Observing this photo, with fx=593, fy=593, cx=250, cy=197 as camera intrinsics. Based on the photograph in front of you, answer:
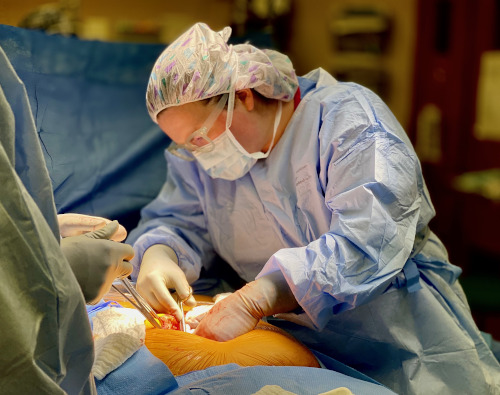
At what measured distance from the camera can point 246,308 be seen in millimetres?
1399

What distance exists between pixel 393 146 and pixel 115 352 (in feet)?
2.65

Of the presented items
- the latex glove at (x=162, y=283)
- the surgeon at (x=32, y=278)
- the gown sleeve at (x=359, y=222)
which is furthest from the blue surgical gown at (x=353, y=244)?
the surgeon at (x=32, y=278)

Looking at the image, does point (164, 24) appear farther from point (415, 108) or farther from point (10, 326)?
point (10, 326)

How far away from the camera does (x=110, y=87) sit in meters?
2.20

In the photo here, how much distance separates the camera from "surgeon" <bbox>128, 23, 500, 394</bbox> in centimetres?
138

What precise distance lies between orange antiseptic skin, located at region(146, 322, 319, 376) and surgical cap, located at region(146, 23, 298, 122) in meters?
0.59

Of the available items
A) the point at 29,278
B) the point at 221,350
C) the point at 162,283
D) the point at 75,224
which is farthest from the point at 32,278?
the point at 162,283

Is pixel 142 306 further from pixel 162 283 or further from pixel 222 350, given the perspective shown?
pixel 222 350

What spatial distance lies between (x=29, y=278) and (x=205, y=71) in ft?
2.66

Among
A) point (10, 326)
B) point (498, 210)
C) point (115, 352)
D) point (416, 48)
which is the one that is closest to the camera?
point (10, 326)

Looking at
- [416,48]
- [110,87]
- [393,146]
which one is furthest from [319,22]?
[393,146]

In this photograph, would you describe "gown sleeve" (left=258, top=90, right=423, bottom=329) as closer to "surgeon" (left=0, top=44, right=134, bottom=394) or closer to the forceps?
the forceps

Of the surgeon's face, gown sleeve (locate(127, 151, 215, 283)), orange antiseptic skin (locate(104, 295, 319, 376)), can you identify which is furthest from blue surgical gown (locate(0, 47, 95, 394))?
gown sleeve (locate(127, 151, 215, 283))

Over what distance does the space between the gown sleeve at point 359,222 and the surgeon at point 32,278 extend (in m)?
0.60
